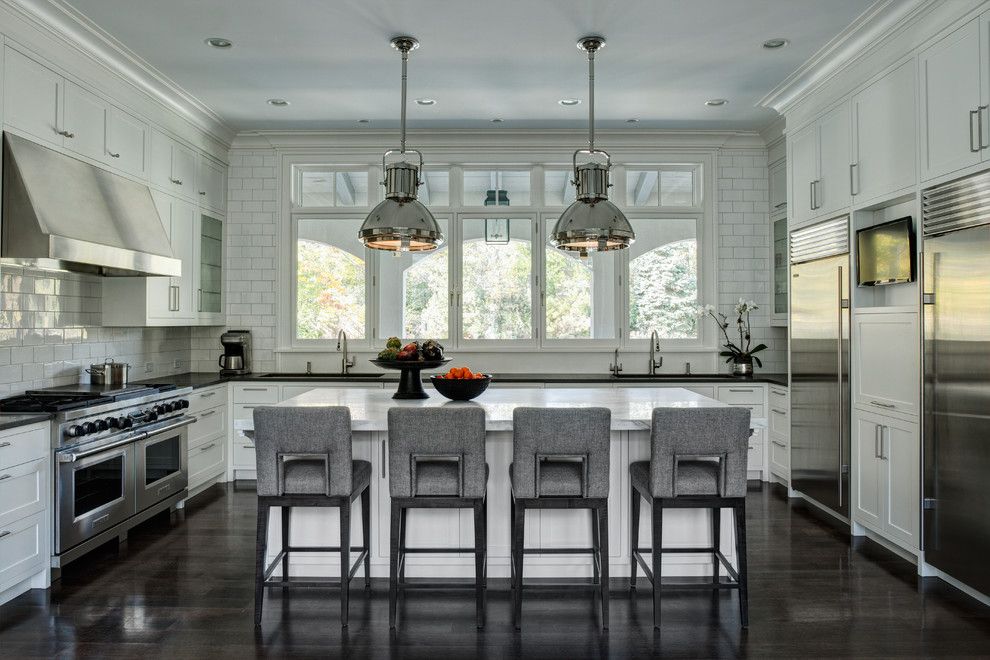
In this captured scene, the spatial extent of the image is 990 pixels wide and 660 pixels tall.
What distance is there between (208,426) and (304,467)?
2.90 meters

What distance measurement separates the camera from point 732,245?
21.1 ft

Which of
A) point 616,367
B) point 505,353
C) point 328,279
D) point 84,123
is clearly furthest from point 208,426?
point 616,367

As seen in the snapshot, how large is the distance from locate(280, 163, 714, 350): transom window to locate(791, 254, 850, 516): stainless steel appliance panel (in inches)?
52.7

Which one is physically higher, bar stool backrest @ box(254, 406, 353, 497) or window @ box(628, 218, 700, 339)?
window @ box(628, 218, 700, 339)

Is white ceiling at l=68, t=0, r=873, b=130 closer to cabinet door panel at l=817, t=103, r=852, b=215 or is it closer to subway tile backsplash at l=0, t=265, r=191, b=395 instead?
cabinet door panel at l=817, t=103, r=852, b=215

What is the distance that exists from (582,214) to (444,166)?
3.08m

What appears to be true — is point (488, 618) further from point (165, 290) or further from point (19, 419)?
point (165, 290)

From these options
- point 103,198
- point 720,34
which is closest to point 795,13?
point 720,34

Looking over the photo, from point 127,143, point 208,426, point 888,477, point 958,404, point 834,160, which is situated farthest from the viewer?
point 208,426

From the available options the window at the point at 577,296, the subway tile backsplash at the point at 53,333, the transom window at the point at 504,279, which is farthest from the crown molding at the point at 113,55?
the window at the point at 577,296

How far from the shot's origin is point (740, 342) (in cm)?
642

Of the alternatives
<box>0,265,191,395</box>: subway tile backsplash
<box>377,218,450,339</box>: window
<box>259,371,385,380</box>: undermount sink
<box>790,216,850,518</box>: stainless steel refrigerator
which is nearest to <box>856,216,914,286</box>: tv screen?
<box>790,216,850,518</box>: stainless steel refrigerator

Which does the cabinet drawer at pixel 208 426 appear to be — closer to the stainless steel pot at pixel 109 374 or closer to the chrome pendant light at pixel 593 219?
the stainless steel pot at pixel 109 374

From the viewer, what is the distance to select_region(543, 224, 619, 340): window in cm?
643
